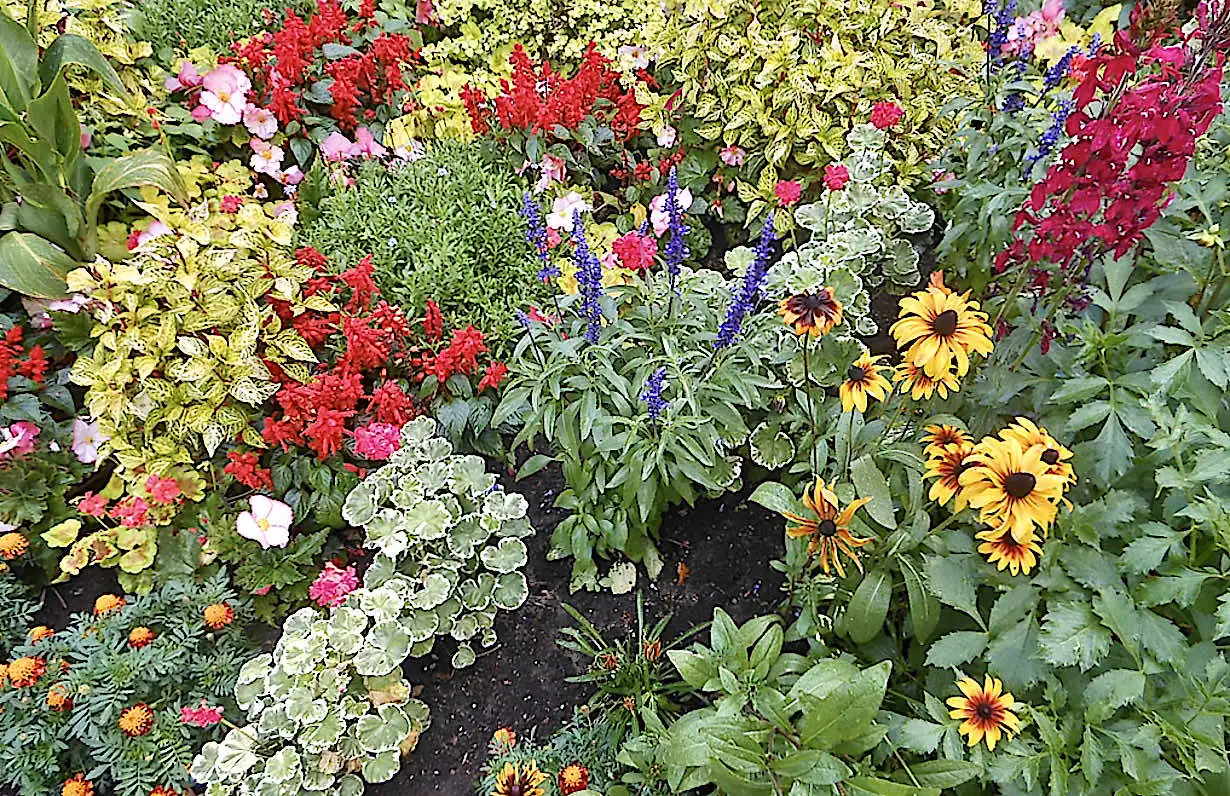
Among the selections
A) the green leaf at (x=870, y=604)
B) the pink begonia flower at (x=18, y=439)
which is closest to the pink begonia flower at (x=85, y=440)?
the pink begonia flower at (x=18, y=439)

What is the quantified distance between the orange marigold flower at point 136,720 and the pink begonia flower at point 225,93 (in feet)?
5.57

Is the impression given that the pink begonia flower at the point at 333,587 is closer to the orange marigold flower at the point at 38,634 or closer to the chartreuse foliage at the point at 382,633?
the chartreuse foliage at the point at 382,633

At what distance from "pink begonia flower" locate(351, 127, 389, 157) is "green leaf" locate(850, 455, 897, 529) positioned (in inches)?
77.5

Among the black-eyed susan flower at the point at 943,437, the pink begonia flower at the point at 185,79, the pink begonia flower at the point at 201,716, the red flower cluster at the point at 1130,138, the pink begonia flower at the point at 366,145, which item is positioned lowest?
the pink begonia flower at the point at 201,716

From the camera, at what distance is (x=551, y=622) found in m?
2.17

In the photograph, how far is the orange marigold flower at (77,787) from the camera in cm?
164

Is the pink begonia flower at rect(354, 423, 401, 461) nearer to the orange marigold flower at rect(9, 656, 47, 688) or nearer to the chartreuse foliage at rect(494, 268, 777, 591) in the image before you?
the chartreuse foliage at rect(494, 268, 777, 591)

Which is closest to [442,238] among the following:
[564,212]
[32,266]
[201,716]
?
[564,212]

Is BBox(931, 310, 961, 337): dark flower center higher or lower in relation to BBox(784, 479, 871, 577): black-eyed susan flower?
higher

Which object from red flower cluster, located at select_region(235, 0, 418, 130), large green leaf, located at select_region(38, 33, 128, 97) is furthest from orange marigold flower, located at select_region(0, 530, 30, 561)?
red flower cluster, located at select_region(235, 0, 418, 130)

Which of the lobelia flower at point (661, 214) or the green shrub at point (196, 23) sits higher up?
the green shrub at point (196, 23)

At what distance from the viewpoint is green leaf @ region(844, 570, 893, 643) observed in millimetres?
1503

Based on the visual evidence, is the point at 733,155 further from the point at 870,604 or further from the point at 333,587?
the point at 333,587

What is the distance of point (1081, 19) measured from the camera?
10.3 feet
